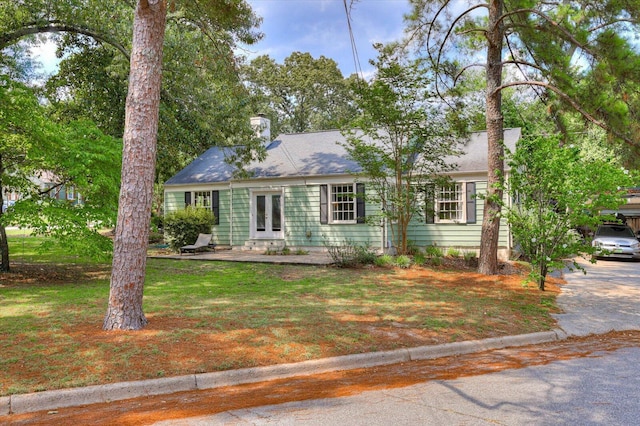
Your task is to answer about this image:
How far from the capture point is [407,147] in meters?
13.9

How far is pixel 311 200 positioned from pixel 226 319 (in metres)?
11.2

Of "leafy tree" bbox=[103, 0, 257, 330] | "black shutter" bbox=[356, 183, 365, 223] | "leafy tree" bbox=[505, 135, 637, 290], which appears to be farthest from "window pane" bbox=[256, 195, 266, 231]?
"leafy tree" bbox=[103, 0, 257, 330]

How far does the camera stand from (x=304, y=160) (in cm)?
1911

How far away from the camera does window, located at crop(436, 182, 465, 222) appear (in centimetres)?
1636

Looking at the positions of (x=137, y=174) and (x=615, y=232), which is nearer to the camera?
(x=137, y=174)

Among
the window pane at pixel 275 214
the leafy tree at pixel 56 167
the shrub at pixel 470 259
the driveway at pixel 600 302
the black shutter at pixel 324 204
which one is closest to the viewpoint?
the driveway at pixel 600 302

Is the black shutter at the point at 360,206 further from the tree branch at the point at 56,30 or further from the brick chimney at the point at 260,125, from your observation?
the tree branch at the point at 56,30

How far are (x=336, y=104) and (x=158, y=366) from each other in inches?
1496

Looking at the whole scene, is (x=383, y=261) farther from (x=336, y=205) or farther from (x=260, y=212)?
(x=260, y=212)

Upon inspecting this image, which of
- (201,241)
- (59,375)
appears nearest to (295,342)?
(59,375)

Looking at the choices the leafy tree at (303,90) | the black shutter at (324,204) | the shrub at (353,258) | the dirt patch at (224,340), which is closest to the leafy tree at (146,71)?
the dirt patch at (224,340)

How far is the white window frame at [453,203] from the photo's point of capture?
1628 centimetres

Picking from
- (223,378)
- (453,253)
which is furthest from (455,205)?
(223,378)

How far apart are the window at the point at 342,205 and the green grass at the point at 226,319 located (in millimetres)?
5144
